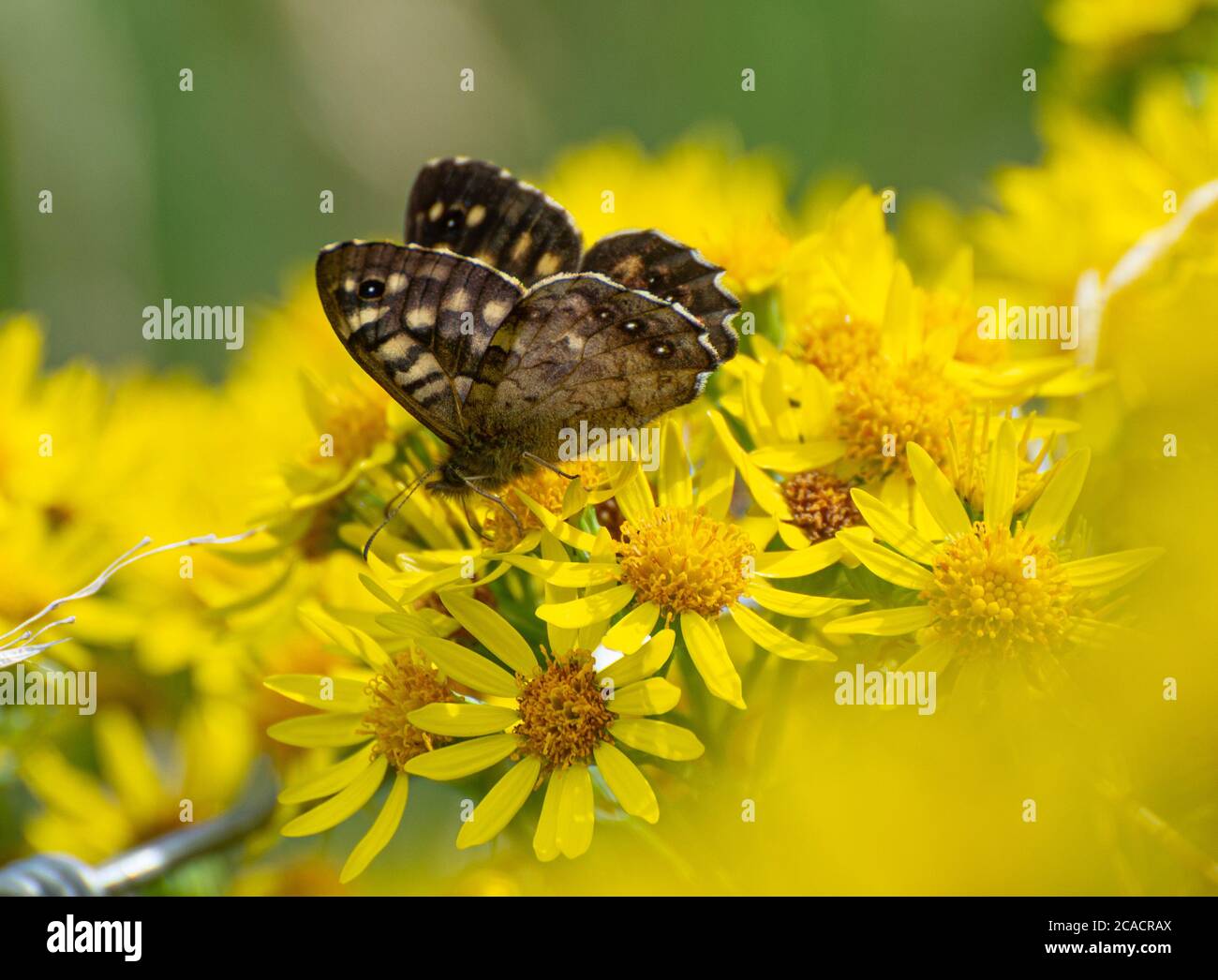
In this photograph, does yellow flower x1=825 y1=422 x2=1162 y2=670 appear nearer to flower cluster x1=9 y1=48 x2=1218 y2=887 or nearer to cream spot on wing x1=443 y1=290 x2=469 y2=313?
flower cluster x1=9 y1=48 x2=1218 y2=887

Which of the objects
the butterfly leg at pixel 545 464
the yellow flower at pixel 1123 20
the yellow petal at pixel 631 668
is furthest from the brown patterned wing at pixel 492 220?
the yellow flower at pixel 1123 20

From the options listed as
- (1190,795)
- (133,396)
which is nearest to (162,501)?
(133,396)

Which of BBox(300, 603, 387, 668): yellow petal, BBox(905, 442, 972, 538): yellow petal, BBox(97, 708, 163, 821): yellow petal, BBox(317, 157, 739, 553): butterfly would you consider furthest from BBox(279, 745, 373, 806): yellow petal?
BBox(97, 708, 163, 821): yellow petal

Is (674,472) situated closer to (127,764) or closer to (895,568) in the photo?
(895,568)

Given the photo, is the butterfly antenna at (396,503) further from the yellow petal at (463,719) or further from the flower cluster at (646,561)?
the yellow petal at (463,719)

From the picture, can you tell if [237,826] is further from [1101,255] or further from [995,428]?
[1101,255]

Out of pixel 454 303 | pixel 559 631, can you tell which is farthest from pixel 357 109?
pixel 559 631

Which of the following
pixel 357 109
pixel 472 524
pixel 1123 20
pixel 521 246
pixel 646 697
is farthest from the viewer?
pixel 357 109
